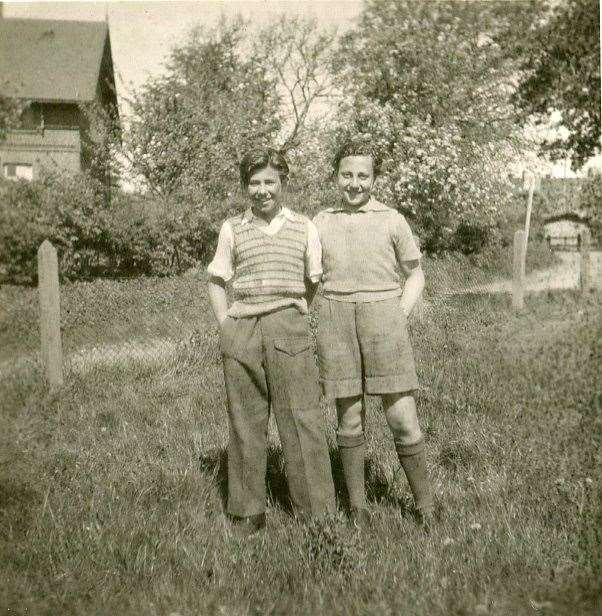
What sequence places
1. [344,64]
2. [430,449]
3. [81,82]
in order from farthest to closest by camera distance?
1. [344,64]
2. [81,82]
3. [430,449]

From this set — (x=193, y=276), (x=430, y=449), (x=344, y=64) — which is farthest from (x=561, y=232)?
(x=430, y=449)

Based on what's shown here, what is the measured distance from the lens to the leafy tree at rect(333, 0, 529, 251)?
34.5ft

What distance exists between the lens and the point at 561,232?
111ft

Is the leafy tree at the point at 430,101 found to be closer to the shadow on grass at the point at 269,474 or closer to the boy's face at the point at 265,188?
the shadow on grass at the point at 269,474

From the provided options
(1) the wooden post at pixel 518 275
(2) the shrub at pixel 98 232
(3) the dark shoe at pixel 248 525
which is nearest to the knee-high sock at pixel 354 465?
(3) the dark shoe at pixel 248 525

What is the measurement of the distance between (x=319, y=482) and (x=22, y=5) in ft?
8.45

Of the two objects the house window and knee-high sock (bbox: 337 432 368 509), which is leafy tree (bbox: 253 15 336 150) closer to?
the house window

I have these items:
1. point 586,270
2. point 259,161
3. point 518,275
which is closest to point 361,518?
point 259,161

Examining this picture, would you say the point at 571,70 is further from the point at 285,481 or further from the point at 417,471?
the point at 285,481

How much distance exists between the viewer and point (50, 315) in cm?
464

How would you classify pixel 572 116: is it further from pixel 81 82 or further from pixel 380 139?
pixel 81 82

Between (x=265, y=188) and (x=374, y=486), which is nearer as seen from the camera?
(x=265, y=188)

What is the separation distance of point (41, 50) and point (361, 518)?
2.73 meters

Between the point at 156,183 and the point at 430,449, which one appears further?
the point at 156,183
